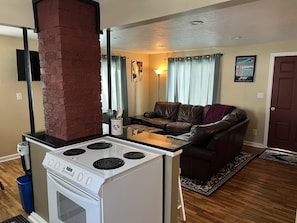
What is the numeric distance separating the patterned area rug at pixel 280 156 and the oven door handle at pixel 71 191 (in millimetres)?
4003

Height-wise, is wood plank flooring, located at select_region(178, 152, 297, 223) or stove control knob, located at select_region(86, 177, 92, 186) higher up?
stove control knob, located at select_region(86, 177, 92, 186)

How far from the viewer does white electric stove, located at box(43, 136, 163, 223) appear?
4.41 ft

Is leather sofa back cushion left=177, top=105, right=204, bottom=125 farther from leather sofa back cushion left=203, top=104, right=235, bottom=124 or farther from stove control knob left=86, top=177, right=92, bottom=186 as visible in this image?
stove control knob left=86, top=177, right=92, bottom=186

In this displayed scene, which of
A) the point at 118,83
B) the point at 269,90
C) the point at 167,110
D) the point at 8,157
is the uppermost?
the point at 118,83

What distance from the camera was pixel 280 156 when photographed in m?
4.43

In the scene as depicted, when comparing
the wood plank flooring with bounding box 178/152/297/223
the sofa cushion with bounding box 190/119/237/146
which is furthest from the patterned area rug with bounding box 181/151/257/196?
the sofa cushion with bounding box 190/119/237/146

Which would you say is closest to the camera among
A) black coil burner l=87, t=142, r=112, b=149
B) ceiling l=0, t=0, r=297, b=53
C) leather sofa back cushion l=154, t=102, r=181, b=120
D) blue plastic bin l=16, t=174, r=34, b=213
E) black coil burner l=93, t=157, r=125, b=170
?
black coil burner l=93, t=157, r=125, b=170

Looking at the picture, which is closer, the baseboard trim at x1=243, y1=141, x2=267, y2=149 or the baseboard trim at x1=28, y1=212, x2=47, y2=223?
the baseboard trim at x1=28, y1=212, x2=47, y2=223

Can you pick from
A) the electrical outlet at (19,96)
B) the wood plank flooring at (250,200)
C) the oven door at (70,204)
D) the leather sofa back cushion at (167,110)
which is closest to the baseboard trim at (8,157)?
the electrical outlet at (19,96)

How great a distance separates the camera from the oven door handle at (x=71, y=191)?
53.4 inches

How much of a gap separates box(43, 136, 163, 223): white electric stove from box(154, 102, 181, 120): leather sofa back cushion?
4174 millimetres

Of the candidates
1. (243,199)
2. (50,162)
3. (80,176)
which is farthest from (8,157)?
(243,199)

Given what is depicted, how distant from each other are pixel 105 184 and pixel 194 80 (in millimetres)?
4965

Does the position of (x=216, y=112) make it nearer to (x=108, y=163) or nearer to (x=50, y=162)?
(x=108, y=163)
